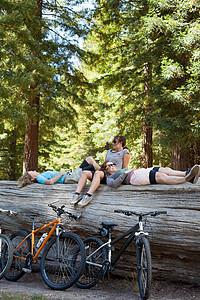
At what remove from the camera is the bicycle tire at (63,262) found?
15.1 ft

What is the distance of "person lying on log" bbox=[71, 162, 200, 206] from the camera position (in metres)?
4.97

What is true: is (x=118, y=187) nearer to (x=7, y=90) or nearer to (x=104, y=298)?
(x=104, y=298)

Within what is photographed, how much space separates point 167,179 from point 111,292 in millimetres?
2002

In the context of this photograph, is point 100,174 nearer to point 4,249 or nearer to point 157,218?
point 157,218

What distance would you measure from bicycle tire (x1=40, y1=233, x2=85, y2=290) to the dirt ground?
0.55 ft

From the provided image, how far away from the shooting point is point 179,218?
15.4 feet

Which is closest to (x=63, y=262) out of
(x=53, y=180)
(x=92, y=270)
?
(x=92, y=270)

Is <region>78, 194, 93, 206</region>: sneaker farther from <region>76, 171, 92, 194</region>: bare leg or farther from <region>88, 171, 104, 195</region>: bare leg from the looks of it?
<region>76, 171, 92, 194</region>: bare leg

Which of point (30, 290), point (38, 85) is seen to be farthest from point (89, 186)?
point (38, 85)

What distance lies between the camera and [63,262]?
4.76 metres

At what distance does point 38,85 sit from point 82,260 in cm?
748

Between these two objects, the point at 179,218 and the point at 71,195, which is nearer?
the point at 179,218

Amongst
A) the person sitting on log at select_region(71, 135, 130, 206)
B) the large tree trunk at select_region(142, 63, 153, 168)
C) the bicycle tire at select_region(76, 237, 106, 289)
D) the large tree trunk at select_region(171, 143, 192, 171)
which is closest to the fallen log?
the person sitting on log at select_region(71, 135, 130, 206)

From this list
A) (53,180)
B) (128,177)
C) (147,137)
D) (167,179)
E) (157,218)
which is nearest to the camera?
(157,218)
